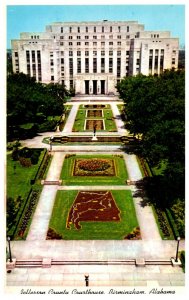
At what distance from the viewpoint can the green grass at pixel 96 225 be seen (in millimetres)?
30297

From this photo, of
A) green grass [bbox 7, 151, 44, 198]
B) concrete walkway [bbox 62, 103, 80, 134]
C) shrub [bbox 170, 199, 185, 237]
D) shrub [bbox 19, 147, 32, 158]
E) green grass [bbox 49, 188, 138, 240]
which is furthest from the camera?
concrete walkway [bbox 62, 103, 80, 134]

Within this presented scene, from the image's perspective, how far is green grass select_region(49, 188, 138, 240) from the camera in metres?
Result: 30.3

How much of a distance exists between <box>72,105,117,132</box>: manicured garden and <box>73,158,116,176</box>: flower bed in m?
18.4

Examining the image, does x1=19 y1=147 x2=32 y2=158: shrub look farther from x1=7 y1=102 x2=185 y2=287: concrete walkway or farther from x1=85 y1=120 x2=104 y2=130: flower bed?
x1=85 y1=120 x2=104 y2=130: flower bed

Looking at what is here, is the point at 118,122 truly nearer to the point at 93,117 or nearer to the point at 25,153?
the point at 93,117

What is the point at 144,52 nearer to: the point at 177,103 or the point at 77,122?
the point at 77,122

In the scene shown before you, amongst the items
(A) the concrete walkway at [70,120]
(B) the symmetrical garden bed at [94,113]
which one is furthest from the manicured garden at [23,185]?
(B) the symmetrical garden bed at [94,113]

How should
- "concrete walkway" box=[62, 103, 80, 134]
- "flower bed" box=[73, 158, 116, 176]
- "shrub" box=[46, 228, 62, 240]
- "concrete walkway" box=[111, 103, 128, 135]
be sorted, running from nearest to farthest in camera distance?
"shrub" box=[46, 228, 62, 240], "flower bed" box=[73, 158, 116, 176], "concrete walkway" box=[111, 103, 128, 135], "concrete walkway" box=[62, 103, 80, 134]

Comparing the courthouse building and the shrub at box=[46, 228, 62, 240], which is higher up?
the courthouse building

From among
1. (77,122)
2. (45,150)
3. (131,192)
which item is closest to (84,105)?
(77,122)

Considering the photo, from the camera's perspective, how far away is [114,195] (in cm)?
3753

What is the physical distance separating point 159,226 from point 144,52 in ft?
274

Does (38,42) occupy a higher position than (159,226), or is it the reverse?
(38,42)

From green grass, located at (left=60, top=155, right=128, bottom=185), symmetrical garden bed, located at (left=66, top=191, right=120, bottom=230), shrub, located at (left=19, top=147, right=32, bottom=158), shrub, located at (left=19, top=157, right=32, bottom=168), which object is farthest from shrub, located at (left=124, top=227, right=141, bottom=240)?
shrub, located at (left=19, top=147, right=32, bottom=158)
